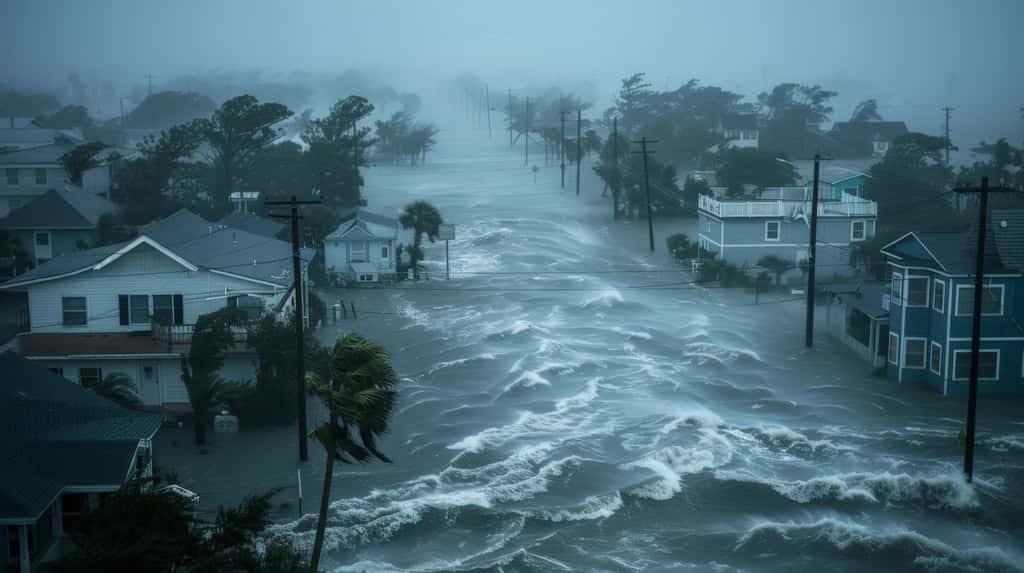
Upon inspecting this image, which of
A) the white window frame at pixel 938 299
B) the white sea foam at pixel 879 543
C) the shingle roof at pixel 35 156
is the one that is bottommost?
the white sea foam at pixel 879 543

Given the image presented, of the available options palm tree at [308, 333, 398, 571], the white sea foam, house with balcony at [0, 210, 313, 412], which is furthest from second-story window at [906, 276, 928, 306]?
palm tree at [308, 333, 398, 571]

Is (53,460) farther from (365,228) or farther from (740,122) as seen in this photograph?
(740,122)

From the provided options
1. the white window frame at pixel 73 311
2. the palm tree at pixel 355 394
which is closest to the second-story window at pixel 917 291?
the palm tree at pixel 355 394

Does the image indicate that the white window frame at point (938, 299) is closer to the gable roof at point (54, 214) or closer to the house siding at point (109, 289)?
the house siding at point (109, 289)

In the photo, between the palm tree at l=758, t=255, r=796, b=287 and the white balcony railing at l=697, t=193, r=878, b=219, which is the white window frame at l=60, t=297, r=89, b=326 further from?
the palm tree at l=758, t=255, r=796, b=287

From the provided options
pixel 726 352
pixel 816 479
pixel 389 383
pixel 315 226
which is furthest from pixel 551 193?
pixel 389 383

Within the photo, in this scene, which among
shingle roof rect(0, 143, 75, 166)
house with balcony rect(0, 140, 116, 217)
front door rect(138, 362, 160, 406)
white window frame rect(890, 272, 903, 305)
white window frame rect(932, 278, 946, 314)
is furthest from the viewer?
shingle roof rect(0, 143, 75, 166)
